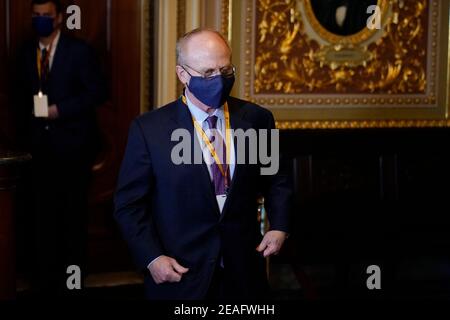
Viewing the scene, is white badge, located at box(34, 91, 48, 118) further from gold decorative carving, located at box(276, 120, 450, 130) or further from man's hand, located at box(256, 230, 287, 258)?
man's hand, located at box(256, 230, 287, 258)

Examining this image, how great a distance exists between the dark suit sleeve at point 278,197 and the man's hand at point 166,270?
43 cm

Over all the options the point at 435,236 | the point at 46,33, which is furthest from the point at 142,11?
the point at 435,236

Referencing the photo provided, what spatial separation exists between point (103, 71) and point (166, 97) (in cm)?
55

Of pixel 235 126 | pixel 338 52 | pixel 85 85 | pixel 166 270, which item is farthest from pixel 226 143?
pixel 338 52

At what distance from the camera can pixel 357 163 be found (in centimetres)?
598

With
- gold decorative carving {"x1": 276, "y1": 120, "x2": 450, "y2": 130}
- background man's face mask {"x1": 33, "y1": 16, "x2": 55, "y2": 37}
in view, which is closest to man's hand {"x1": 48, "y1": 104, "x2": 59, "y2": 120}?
background man's face mask {"x1": 33, "y1": 16, "x2": 55, "y2": 37}

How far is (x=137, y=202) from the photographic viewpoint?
10.4ft

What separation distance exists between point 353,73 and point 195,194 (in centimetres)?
313

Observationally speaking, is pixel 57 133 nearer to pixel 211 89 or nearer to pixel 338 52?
pixel 338 52

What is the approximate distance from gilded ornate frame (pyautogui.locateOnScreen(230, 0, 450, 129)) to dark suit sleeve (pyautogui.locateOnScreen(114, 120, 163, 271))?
8.68 feet

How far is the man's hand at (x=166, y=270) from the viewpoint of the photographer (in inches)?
122

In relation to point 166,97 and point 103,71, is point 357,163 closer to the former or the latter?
point 166,97

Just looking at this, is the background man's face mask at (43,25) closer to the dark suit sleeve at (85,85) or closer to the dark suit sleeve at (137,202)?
the dark suit sleeve at (85,85)

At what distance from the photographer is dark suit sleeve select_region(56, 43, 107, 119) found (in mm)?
5363
